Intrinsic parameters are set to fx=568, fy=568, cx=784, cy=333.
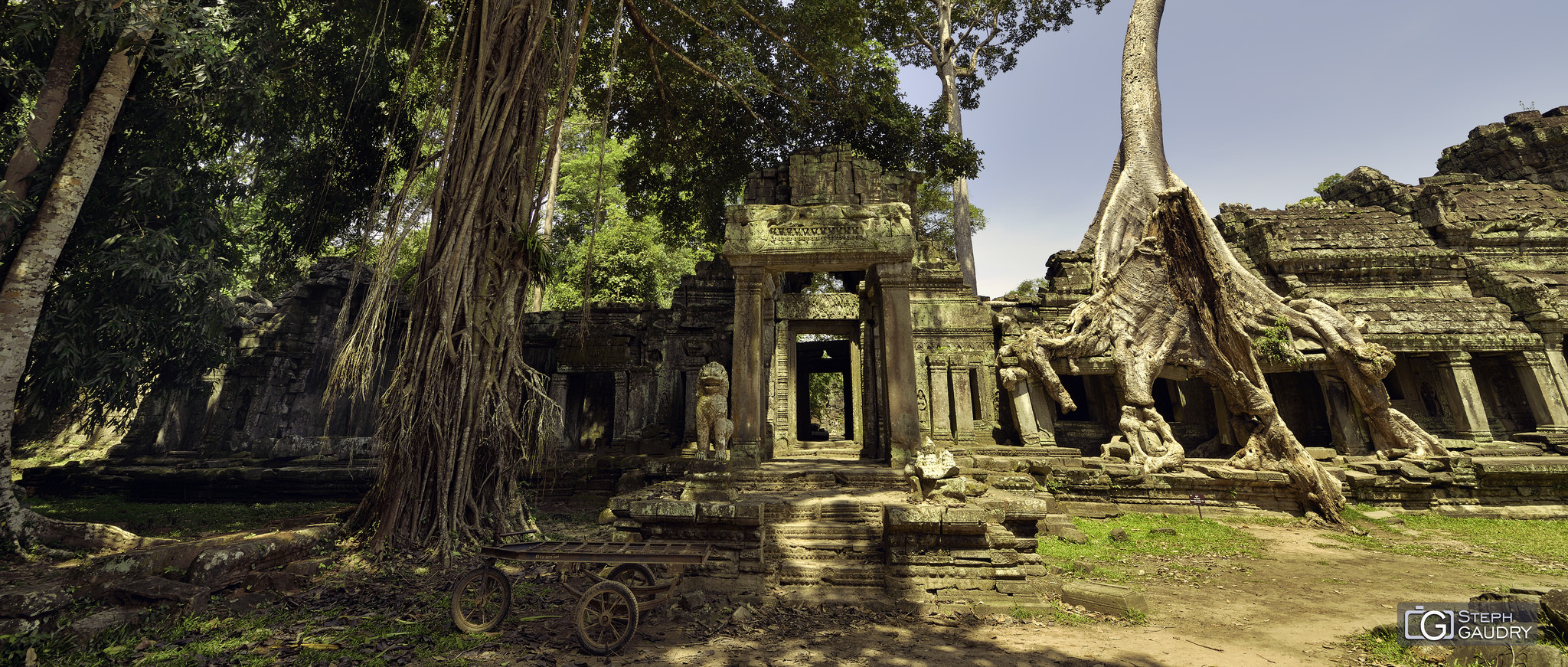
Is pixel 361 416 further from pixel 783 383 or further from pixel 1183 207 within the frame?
pixel 1183 207

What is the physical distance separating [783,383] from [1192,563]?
801 cm

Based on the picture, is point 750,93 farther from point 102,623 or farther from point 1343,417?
point 1343,417

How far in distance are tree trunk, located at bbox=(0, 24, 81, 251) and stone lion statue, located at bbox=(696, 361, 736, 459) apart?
7.31 metres

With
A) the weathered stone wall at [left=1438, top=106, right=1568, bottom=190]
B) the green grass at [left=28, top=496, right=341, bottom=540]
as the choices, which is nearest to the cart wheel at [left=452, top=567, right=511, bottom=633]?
the green grass at [left=28, top=496, right=341, bottom=540]

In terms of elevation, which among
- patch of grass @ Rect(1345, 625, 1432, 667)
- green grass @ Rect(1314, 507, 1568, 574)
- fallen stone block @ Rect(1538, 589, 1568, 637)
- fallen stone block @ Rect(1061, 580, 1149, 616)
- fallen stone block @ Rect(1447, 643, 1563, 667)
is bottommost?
green grass @ Rect(1314, 507, 1568, 574)

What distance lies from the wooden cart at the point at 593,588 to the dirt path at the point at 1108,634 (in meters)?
0.19

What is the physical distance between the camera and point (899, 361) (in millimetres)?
7273

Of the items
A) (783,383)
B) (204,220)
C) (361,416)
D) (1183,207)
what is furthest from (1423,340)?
(361,416)

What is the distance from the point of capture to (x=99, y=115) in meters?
6.32

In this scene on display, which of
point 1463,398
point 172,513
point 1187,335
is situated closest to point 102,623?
point 172,513

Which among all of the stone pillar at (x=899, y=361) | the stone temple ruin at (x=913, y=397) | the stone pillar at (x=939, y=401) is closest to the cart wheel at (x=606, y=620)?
the stone temple ruin at (x=913, y=397)

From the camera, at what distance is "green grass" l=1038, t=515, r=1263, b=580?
20.1 feet

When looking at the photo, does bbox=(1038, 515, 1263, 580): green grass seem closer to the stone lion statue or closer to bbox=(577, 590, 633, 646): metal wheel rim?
the stone lion statue

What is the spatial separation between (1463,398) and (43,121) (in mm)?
23187
